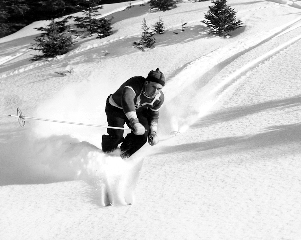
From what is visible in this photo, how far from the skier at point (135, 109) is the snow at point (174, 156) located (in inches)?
10.8

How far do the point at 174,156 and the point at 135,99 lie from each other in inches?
48.7

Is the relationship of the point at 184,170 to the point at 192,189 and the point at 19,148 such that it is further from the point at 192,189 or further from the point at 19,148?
the point at 19,148

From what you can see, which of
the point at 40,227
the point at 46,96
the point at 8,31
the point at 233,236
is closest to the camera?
the point at 233,236

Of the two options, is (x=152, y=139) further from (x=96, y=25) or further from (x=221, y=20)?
(x=96, y=25)

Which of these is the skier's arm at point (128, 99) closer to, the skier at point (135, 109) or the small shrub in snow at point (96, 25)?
the skier at point (135, 109)

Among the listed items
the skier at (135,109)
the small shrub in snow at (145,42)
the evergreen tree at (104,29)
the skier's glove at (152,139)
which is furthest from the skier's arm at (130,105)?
the evergreen tree at (104,29)

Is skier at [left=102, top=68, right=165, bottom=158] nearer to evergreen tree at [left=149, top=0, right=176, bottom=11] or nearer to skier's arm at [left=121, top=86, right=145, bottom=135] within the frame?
skier's arm at [left=121, top=86, right=145, bottom=135]

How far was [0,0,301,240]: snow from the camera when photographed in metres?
4.36

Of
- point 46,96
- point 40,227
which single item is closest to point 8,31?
point 46,96

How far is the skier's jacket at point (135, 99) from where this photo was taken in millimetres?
5887

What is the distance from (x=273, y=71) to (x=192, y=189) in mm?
7294

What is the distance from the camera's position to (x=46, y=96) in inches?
523

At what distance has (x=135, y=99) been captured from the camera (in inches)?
242

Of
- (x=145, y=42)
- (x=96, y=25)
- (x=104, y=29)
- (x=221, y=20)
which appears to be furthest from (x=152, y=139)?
(x=96, y=25)
